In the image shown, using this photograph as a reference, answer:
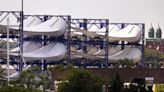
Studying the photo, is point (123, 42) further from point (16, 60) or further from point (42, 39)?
point (16, 60)

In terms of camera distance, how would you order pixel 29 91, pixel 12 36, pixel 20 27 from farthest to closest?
pixel 12 36, pixel 20 27, pixel 29 91

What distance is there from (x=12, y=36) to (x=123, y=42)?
3944 cm

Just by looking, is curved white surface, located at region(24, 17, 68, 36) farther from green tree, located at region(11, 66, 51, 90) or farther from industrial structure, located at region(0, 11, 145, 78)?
green tree, located at region(11, 66, 51, 90)

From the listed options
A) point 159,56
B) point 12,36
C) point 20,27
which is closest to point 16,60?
point 12,36

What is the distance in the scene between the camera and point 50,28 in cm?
11756

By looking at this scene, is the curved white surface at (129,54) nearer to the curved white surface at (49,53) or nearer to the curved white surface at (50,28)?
the curved white surface at (49,53)

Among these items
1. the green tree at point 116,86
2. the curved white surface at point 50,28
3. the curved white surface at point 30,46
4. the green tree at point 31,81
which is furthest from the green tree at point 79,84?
the curved white surface at point 30,46

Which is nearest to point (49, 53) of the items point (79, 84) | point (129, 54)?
point (129, 54)

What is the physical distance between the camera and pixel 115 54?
139625 millimetres

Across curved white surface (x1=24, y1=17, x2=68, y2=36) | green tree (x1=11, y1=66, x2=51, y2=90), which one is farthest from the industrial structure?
green tree (x1=11, y1=66, x2=51, y2=90)

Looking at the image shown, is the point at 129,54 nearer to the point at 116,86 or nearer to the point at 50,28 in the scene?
the point at 50,28

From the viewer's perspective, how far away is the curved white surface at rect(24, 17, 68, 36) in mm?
114750

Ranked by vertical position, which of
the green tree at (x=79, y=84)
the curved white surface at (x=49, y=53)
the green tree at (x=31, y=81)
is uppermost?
the curved white surface at (x=49, y=53)

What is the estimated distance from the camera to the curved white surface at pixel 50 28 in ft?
376
